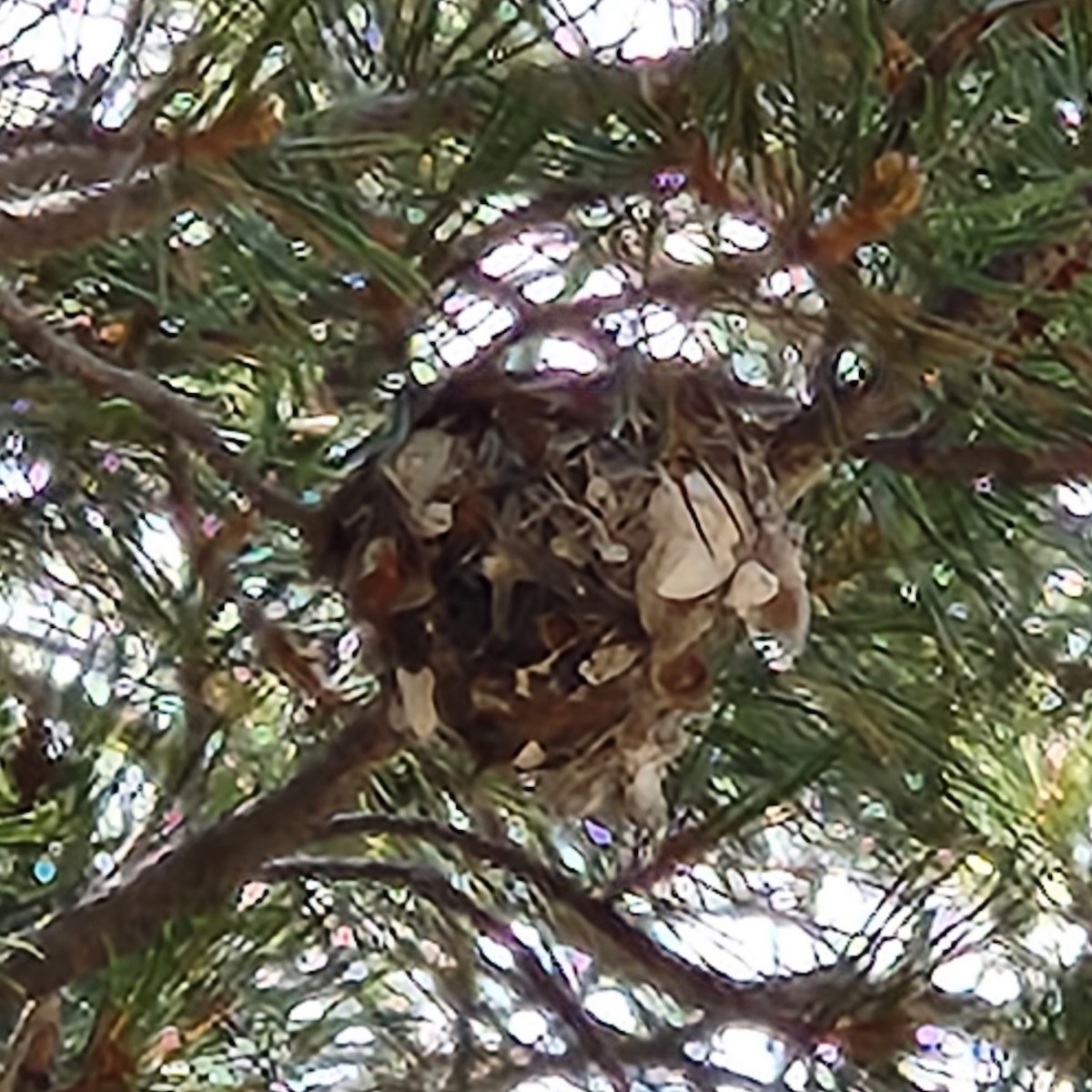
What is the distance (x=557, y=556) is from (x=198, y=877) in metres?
0.11

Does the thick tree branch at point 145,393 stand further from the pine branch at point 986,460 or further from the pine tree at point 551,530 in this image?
the pine branch at point 986,460

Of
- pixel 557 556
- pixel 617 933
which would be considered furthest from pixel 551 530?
pixel 617 933

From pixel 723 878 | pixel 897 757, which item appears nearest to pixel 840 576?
pixel 897 757

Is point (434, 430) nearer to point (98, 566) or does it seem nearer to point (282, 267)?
point (282, 267)

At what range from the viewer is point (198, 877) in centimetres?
52

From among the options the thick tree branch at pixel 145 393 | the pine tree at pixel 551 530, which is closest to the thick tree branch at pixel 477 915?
the pine tree at pixel 551 530

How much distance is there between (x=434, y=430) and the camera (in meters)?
0.48

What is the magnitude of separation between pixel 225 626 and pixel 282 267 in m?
0.18

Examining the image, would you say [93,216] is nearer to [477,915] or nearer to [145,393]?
[145,393]

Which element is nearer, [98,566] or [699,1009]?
[699,1009]

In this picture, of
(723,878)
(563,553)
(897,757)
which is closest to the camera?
(563,553)

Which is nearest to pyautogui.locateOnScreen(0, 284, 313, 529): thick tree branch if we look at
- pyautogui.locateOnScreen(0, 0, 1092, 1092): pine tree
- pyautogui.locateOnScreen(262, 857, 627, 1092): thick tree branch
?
pyautogui.locateOnScreen(0, 0, 1092, 1092): pine tree

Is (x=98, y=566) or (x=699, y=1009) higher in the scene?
(x=98, y=566)

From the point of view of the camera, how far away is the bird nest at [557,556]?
1.54ft
